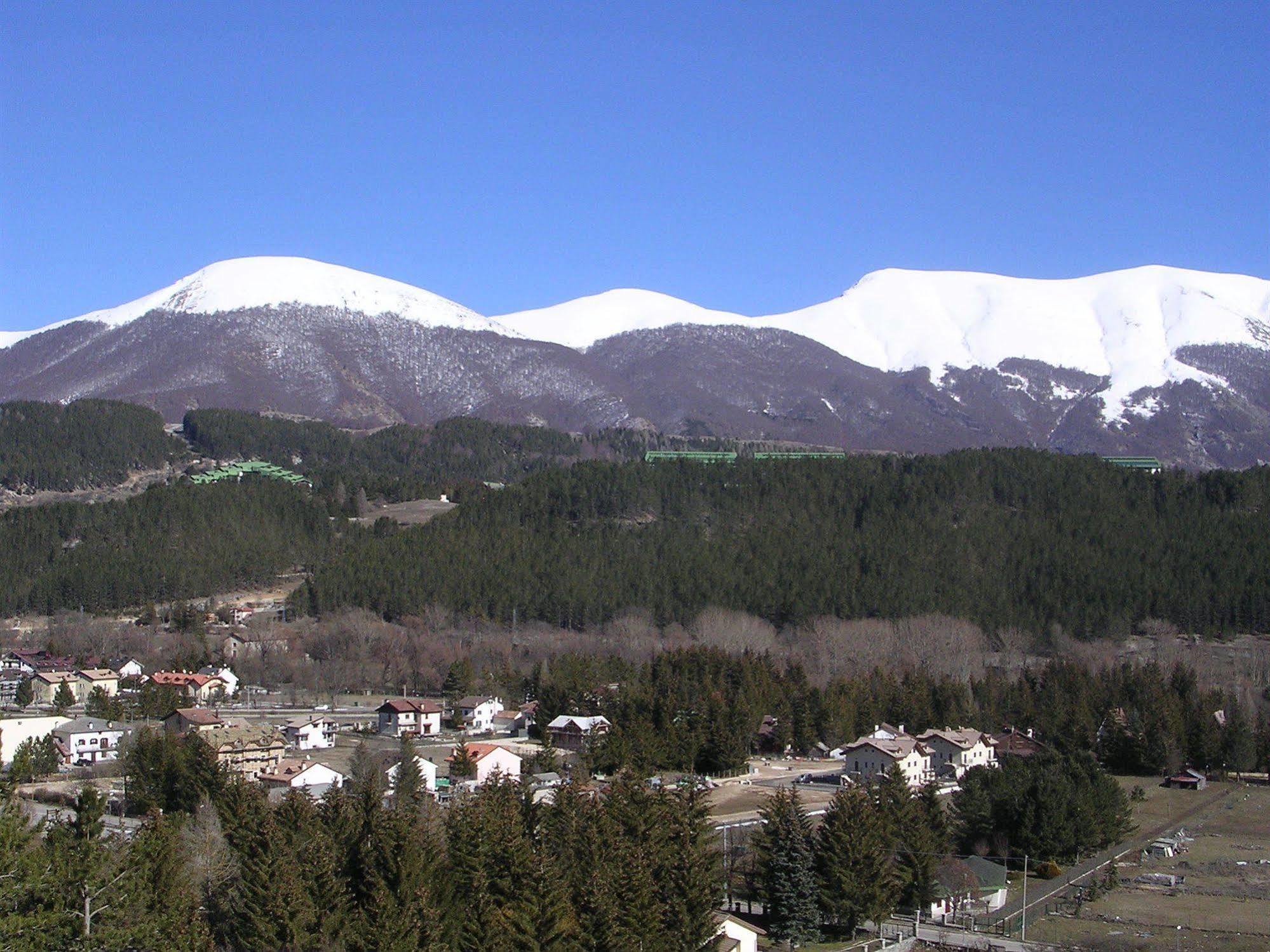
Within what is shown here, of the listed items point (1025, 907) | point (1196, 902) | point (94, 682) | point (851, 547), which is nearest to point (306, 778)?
point (1025, 907)

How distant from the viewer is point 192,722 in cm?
4109

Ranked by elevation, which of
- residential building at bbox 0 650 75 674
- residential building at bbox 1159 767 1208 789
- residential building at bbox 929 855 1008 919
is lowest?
residential building at bbox 1159 767 1208 789

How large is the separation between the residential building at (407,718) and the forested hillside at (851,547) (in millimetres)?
19892

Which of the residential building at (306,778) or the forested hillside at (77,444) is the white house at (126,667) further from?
the forested hillside at (77,444)

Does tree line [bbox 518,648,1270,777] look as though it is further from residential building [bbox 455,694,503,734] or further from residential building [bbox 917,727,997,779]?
residential building [bbox 917,727,997,779]

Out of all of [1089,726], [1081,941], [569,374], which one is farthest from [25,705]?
[569,374]

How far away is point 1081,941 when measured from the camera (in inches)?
1001

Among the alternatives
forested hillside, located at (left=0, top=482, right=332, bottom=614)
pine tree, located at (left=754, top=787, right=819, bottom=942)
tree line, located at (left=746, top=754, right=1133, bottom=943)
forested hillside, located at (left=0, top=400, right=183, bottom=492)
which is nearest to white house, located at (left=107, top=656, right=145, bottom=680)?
forested hillside, located at (left=0, top=482, right=332, bottom=614)

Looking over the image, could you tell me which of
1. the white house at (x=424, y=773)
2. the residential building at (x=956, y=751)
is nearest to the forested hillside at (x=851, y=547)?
the residential building at (x=956, y=751)

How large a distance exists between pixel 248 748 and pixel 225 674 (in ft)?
56.4

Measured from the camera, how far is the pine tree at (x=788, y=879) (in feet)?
82.9

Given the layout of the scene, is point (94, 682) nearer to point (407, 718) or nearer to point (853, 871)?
point (407, 718)

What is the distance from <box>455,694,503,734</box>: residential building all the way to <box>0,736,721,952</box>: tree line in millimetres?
20950

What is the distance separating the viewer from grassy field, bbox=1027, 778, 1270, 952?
998 inches
